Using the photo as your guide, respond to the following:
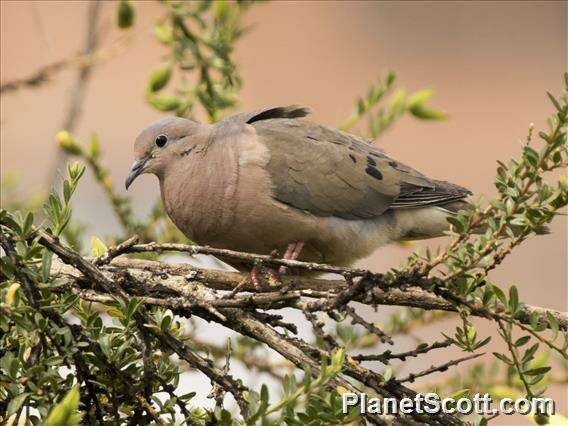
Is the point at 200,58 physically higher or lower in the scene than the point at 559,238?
lower

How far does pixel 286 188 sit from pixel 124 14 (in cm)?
87

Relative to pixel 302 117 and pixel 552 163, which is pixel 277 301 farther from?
pixel 302 117

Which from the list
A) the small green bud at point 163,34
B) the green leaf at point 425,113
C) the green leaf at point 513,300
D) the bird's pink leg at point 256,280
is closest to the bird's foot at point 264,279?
the bird's pink leg at point 256,280

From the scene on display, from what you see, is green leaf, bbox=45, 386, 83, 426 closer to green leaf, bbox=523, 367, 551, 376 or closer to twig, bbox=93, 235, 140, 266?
twig, bbox=93, 235, 140, 266

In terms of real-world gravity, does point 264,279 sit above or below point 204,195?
below

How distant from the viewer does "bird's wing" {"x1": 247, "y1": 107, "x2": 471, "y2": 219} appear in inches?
141

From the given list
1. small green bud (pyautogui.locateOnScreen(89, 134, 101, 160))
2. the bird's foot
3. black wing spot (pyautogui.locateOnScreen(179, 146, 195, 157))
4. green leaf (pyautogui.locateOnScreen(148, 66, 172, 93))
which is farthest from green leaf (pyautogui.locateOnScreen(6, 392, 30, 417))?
black wing spot (pyautogui.locateOnScreen(179, 146, 195, 157))

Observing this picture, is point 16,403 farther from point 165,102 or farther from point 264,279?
point 165,102

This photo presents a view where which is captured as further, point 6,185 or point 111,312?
point 6,185

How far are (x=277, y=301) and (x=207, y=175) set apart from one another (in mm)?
1499

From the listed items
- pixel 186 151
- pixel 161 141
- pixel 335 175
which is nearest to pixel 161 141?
pixel 161 141

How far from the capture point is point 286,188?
3.54 m

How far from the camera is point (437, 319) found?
3484 millimetres

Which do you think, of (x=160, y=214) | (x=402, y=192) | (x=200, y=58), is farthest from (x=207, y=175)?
(x=402, y=192)
